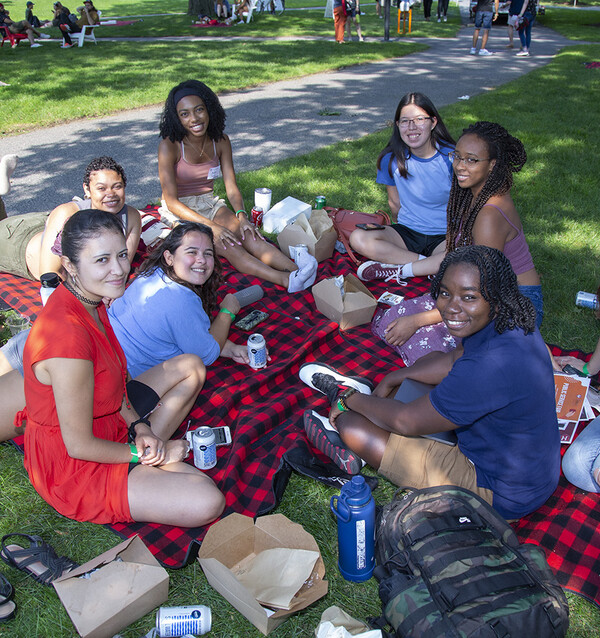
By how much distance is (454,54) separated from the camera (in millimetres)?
16250

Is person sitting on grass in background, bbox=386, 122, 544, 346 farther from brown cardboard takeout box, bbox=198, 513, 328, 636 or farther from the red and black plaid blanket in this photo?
brown cardboard takeout box, bbox=198, 513, 328, 636

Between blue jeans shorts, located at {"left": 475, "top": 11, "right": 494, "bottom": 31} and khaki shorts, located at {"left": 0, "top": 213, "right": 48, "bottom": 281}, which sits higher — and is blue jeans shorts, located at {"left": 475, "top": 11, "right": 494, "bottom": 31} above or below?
above

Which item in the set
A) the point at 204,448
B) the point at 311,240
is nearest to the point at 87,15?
the point at 311,240

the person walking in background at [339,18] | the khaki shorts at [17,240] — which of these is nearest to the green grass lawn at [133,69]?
the person walking in background at [339,18]

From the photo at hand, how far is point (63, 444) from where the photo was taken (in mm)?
2881

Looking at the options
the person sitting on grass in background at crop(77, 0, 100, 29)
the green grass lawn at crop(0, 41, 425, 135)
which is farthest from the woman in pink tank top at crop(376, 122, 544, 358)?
the person sitting on grass in background at crop(77, 0, 100, 29)

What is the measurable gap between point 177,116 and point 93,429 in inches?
Answer: 137

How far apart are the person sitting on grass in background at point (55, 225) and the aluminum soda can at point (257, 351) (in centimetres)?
156

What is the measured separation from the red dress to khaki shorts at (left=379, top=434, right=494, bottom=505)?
142cm

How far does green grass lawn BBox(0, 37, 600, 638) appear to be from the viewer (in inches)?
108

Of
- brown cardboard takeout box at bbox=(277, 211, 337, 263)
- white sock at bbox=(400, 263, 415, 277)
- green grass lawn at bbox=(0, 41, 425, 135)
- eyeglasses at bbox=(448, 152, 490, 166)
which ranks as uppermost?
green grass lawn at bbox=(0, 41, 425, 135)

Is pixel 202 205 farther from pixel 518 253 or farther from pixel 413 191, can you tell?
pixel 518 253

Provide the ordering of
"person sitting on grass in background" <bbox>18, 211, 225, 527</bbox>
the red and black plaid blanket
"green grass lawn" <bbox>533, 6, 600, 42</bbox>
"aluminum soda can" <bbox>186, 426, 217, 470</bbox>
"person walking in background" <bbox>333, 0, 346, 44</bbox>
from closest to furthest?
"person sitting on grass in background" <bbox>18, 211, 225, 527</bbox>, the red and black plaid blanket, "aluminum soda can" <bbox>186, 426, 217, 470</bbox>, "person walking in background" <bbox>333, 0, 346, 44</bbox>, "green grass lawn" <bbox>533, 6, 600, 42</bbox>

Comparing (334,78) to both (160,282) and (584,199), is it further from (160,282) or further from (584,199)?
(160,282)
